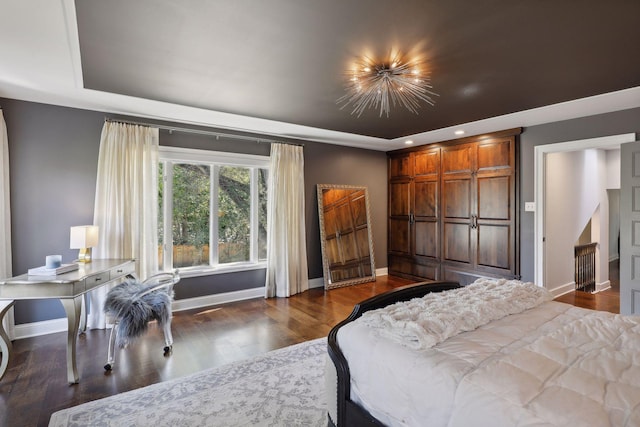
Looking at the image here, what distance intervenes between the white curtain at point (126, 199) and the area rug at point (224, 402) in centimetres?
160

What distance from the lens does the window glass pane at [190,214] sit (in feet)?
13.8

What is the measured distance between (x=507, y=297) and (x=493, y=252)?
2.99 m

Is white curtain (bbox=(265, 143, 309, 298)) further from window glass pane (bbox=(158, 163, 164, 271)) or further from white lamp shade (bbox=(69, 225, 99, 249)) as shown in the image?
white lamp shade (bbox=(69, 225, 99, 249))

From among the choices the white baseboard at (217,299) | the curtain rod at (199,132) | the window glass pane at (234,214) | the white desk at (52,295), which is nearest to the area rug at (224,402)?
the white desk at (52,295)

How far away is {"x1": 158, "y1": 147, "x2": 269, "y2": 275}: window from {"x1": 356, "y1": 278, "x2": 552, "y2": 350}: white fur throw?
3.13 meters

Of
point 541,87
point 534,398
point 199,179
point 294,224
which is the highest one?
point 541,87

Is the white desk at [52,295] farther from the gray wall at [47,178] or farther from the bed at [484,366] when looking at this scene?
the bed at [484,366]

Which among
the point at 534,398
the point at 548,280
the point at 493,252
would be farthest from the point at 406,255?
the point at 534,398

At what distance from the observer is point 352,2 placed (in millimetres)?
1764

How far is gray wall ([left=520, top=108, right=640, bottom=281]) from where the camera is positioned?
11.7ft

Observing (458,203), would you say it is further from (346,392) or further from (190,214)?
(346,392)

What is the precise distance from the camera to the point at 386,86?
2.98 metres

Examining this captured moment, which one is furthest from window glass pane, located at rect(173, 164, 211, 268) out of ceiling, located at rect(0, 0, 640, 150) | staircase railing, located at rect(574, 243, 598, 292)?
staircase railing, located at rect(574, 243, 598, 292)

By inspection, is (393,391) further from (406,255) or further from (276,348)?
(406,255)
